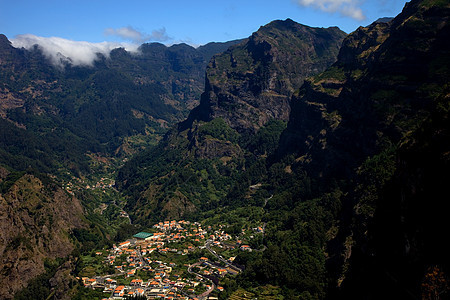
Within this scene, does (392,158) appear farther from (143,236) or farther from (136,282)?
(143,236)

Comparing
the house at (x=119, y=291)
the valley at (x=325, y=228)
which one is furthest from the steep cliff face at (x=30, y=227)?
the house at (x=119, y=291)

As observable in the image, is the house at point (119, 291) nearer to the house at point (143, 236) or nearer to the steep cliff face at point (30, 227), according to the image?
the steep cliff face at point (30, 227)

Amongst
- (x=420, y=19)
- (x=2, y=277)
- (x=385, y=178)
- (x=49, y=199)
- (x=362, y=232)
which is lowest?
(x=2, y=277)

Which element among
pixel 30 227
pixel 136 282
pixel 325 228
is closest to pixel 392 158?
pixel 325 228

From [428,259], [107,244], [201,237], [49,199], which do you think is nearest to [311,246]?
[201,237]

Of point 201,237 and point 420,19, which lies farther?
point 201,237

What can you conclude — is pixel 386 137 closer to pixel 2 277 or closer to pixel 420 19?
pixel 420 19
